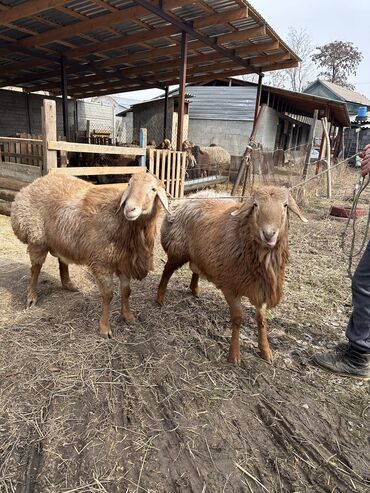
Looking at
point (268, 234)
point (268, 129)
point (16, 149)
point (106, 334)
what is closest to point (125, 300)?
point (106, 334)

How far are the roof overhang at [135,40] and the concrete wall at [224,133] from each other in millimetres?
4432

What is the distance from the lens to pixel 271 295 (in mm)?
2959

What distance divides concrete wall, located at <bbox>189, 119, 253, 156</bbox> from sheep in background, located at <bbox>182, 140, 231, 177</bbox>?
2.87 metres

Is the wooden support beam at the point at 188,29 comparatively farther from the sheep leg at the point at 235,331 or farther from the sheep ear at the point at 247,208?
the sheep leg at the point at 235,331

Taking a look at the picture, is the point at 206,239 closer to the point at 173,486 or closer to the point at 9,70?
the point at 173,486

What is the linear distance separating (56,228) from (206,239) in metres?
1.59

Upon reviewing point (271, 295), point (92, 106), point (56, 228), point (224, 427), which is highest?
point (92, 106)

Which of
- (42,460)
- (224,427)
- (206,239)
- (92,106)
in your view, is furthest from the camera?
(92,106)

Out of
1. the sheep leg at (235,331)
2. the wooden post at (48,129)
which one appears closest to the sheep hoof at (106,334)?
the sheep leg at (235,331)

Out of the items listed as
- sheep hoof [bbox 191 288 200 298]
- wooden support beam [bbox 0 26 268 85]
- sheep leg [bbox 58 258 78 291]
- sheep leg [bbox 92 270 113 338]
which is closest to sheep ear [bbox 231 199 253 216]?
sheep leg [bbox 92 270 113 338]

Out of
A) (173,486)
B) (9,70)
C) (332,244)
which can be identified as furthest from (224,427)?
(9,70)

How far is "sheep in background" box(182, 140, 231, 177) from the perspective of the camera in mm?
12375

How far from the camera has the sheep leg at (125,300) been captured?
3510 mm

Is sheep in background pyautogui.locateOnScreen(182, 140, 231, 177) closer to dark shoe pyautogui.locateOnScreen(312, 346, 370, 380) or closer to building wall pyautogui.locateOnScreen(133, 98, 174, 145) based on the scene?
building wall pyautogui.locateOnScreen(133, 98, 174, 145)
